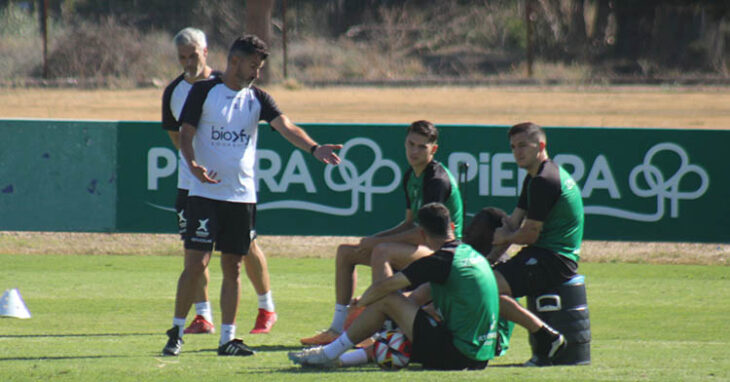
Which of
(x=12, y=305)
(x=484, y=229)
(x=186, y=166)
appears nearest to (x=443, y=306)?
(x=484, y=229)

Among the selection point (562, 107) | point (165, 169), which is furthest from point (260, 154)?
point (562, 107)

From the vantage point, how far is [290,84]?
31391 millimetres

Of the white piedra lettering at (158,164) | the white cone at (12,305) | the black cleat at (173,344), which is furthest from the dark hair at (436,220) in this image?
the white piedra lettering at (158,164)

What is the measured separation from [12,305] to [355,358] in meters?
3.38

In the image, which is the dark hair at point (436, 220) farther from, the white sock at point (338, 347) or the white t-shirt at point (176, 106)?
the white t-shirt at point (176, 106)

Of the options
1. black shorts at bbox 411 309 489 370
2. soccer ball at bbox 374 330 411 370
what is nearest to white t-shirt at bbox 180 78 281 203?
soccer ball at bbox 374 330 411 370

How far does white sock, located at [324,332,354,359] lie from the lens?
20.3 ft

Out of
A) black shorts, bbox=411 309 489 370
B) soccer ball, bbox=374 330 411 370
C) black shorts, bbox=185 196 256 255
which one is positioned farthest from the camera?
black shorts, bbox=185 196 256 255

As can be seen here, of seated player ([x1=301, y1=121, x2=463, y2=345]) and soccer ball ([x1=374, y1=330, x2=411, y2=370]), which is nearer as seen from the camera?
soccer ball ([x1=374, y1=330, x2=411, y2=370])

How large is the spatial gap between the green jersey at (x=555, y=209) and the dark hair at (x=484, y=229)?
1.16ft

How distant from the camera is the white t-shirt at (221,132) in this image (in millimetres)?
6590

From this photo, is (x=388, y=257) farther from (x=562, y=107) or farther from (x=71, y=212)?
(x=562, y=107)

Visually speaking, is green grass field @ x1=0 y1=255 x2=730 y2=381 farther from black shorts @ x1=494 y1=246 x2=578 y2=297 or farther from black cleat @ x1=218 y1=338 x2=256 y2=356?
black shorts @ x1=494 y1=246 x2=578 y2=297

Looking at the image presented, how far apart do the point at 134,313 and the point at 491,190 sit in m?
5.05
